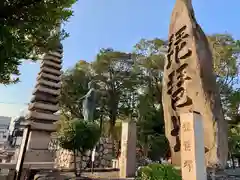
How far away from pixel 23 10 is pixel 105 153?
1149cm

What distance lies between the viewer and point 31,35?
16.4 ft

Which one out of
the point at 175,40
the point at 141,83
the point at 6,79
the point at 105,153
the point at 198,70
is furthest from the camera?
the point at 141,83

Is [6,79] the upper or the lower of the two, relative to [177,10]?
lower

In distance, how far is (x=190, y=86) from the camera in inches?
265

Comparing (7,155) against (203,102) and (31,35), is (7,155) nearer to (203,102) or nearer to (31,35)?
(31,35)

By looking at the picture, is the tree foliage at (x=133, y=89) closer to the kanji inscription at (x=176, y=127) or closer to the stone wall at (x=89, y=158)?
the stone wall at (x=89, y=158)

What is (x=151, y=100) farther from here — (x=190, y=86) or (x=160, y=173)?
(x=160, y=173)

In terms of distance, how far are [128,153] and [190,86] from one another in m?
2.93

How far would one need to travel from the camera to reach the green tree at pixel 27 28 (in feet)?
13.1

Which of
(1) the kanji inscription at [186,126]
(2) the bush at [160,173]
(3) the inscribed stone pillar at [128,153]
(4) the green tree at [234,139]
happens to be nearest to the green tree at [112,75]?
(4) the green tree at [234,139]

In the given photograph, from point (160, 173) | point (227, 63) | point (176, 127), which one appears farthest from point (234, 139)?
point (160, 173)

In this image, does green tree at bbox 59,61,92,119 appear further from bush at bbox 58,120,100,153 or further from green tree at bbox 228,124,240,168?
bush at bbox 58,120,100,153

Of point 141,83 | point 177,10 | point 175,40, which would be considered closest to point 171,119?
point 175,40

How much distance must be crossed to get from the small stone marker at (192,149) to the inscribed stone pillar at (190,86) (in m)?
2.50
